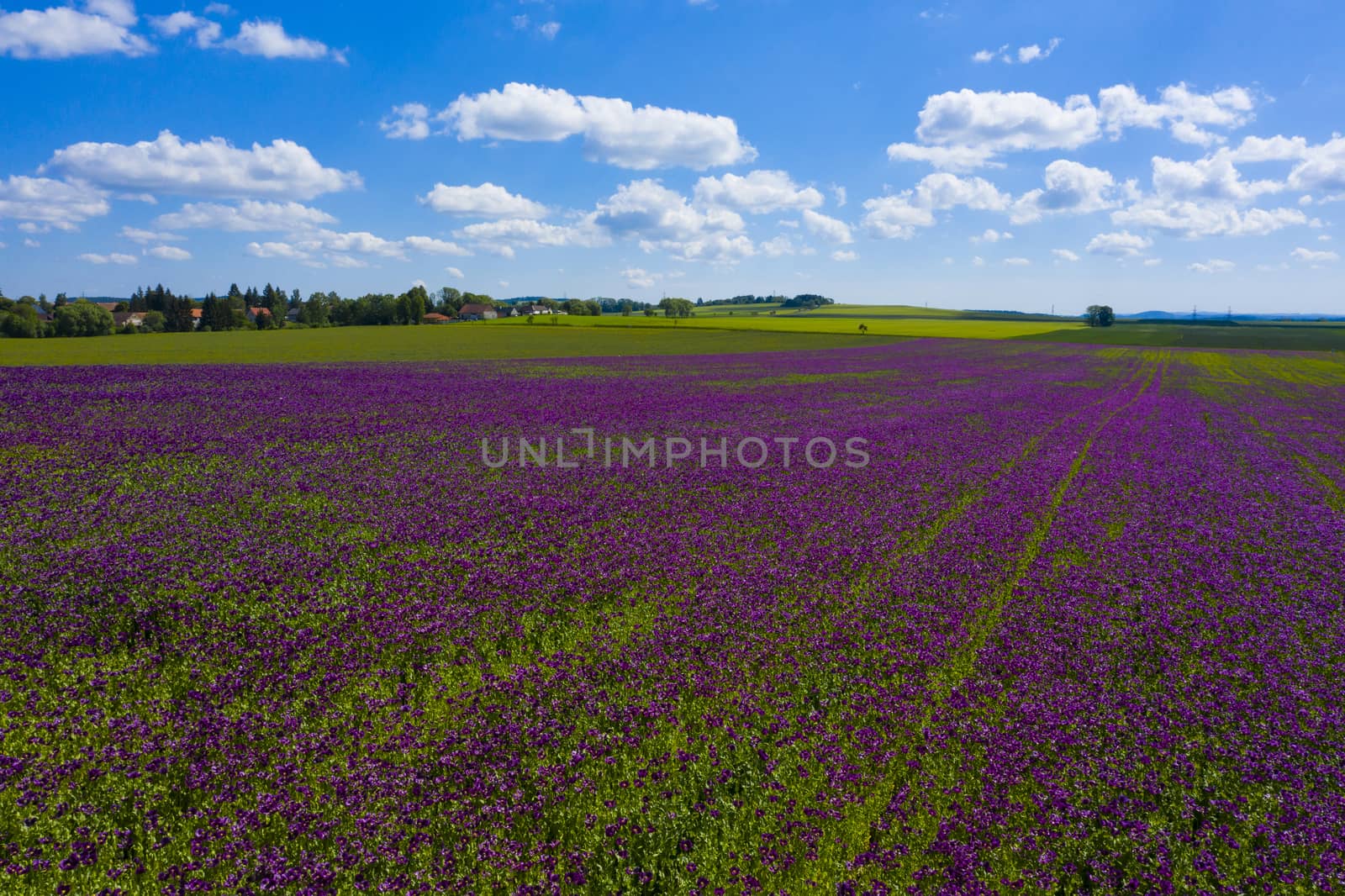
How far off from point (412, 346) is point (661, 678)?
242 feet

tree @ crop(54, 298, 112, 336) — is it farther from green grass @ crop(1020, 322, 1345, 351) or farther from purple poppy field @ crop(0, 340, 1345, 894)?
green grass @ crop(1020, 322, 1345, 351)

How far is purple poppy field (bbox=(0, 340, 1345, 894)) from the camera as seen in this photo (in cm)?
573

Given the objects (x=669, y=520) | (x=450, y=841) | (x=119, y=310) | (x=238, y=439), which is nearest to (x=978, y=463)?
(x=669, y=520)

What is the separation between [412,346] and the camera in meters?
73.9

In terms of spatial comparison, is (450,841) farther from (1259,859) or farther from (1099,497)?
→ (1099,497)

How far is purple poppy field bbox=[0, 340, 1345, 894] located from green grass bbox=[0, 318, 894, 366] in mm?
41429

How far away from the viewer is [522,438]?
23906mm

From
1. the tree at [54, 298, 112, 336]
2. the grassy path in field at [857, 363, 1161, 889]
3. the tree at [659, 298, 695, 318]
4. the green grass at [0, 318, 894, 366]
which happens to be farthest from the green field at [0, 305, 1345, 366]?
the grassy path in field at [857, 363, 1161, 889]

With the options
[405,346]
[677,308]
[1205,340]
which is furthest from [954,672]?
[677,308]

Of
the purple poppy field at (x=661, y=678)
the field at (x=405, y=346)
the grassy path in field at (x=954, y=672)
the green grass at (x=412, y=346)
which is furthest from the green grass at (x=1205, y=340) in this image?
the grassy path in field at (x=954, y=672)

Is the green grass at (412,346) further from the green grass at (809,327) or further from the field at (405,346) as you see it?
the green grass at (809,327)

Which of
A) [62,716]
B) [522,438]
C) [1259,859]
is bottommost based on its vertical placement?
[1259,859]

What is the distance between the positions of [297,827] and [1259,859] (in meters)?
8.81

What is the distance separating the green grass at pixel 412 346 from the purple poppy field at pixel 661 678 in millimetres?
41429
